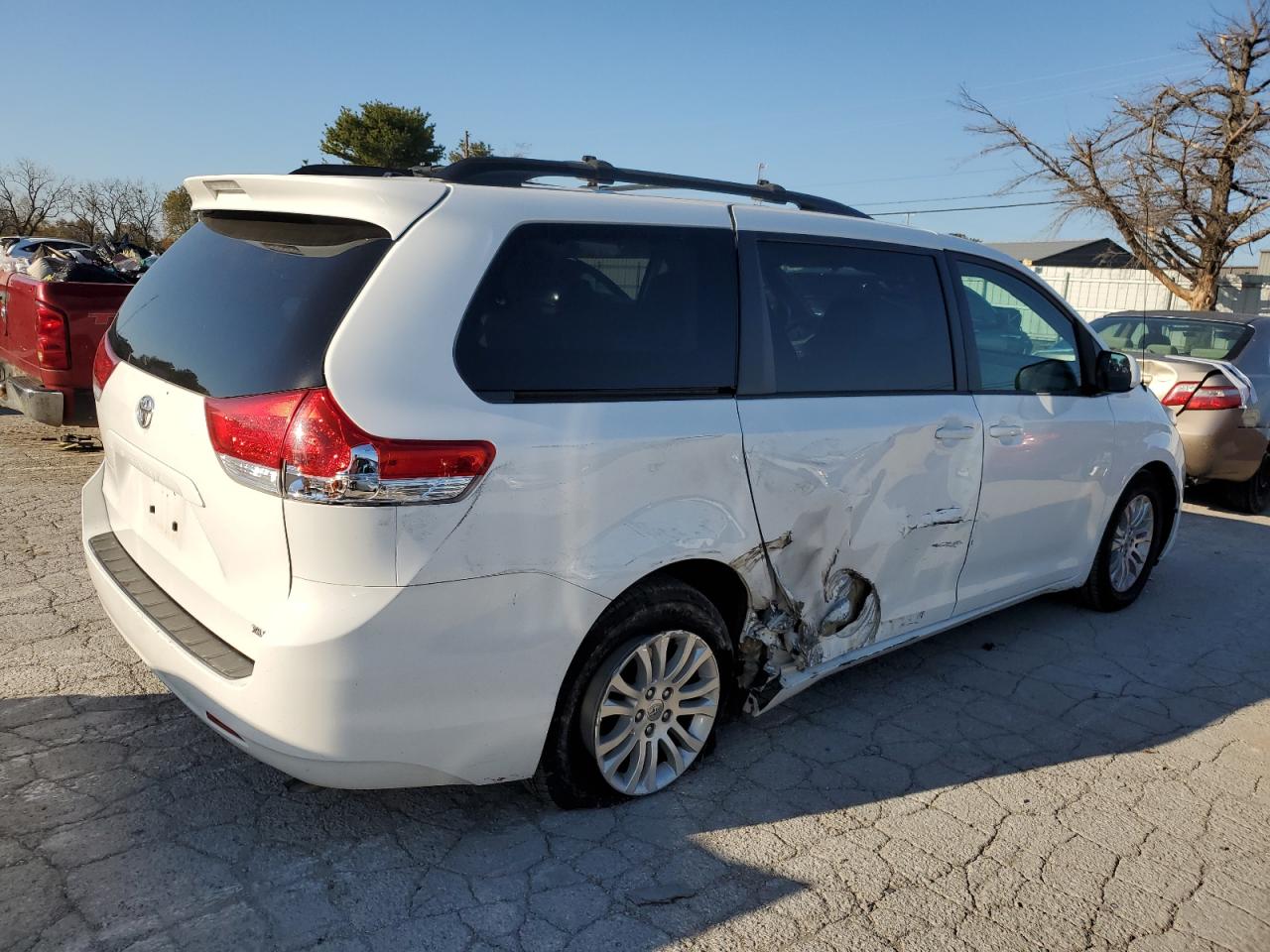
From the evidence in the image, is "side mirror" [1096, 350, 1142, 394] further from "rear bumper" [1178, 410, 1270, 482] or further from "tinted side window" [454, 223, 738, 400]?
"rear bumper" [1178, 410, 1270, 482]

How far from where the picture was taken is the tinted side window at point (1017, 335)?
13.4ft

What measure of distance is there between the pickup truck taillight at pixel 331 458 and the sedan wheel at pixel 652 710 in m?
0.81

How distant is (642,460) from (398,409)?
73 centimetres

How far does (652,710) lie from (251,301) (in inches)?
65.9

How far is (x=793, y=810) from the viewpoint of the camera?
3.10 meters

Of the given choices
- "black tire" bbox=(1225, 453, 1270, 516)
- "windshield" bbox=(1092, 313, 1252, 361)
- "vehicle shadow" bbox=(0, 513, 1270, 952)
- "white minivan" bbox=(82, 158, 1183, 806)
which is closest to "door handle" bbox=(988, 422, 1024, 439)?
"white minivan" bbox=(82, 158, 1183, 806)

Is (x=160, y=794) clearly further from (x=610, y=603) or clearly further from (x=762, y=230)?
(x=762, y=230)

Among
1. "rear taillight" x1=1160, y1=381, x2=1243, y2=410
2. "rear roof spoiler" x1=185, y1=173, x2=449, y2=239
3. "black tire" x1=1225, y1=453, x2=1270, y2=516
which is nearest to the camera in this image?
"rear roof spoiler" x1=185, y1=173, x2=449, y2=239

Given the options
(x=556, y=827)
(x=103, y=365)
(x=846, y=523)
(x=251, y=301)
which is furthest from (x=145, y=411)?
(x=846, y=523)

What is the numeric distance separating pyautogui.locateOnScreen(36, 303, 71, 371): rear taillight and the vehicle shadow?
9.99ft

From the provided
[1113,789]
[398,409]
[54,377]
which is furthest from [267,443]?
[54,377]

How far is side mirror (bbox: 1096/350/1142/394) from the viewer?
4.62 meters

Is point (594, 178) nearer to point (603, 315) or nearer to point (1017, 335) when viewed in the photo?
point (603, 315)

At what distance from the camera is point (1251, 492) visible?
7.89 metres
